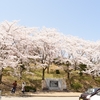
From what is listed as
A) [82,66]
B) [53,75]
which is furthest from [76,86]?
[82,66]

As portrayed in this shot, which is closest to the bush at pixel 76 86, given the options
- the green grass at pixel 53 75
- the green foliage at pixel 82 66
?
the green grass at pixel 53 75

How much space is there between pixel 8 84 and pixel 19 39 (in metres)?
6.89

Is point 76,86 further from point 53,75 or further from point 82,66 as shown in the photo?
point 82,66

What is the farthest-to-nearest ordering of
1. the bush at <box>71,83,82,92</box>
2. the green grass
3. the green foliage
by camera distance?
the green foliage
the bush at <box>71,83,82,92</box>
the green grass

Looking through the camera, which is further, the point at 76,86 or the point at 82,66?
the point at 82,66

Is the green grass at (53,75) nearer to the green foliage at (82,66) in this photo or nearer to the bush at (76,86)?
the bush at (76,86)

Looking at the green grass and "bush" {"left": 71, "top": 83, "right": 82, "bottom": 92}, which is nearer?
the green grass

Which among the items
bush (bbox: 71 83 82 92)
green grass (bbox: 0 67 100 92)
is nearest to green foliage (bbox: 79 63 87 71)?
green grass (bbox: 0 67 100 92)

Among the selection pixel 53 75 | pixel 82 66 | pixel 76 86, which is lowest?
pixel 76 86

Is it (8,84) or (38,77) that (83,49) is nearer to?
(38,77)

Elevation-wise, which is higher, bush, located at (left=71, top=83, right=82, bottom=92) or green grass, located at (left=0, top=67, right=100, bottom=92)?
green grass, located at (left=0, top=67, right=100, bottom=92)

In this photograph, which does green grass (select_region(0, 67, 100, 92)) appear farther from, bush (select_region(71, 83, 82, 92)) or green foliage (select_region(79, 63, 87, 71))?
green foliage (select_region(79, 63, 87, 71))

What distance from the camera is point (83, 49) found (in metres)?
46.2

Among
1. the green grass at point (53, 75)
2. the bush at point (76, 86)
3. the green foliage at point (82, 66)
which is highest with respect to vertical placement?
the green foliage at point (82, 66)
